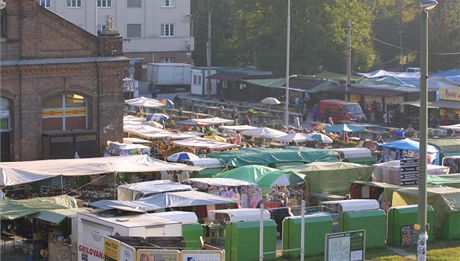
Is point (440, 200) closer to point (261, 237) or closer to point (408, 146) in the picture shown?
point (261, 237)

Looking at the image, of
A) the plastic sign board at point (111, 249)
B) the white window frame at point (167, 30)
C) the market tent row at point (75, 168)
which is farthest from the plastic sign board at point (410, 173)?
the white window frame at point (167, 30)

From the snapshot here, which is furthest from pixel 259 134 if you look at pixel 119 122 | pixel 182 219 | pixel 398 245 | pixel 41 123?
pixel 182 219

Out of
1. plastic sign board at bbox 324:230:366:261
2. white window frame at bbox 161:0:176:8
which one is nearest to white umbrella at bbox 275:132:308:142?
plastic sign board at bbox 324:230:366:261

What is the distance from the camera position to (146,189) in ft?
112

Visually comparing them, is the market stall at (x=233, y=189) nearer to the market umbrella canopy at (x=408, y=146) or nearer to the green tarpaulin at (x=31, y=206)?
the green tarpaulin at (x=31, y=206)

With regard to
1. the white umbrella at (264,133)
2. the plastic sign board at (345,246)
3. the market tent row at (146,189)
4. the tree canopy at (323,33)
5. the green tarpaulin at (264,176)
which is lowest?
the plastic sign board at (345,246)

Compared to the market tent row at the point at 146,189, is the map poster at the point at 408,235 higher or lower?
lower

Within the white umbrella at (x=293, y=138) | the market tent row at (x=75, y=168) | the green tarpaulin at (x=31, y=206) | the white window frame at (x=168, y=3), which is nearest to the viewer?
the green tarpaulin at (x=31, y=206)

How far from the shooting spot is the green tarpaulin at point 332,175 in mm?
38219

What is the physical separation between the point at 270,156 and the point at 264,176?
4.61 m

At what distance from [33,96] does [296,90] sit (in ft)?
113

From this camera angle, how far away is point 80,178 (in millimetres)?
40000

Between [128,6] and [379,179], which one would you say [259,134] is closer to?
[379,179]

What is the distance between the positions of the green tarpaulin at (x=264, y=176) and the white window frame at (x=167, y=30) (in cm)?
5792
